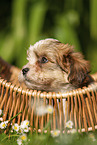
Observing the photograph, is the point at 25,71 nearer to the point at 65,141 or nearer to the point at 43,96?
the point at 43,96

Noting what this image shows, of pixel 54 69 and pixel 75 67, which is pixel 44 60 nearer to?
pixel 54 69

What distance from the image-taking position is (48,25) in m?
4.62

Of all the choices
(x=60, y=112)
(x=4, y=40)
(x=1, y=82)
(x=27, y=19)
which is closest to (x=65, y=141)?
(x=60, y=112)

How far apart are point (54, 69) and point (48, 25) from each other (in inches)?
105

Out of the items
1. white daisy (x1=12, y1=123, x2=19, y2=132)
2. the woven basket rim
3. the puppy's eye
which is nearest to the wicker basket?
the woven basket rim

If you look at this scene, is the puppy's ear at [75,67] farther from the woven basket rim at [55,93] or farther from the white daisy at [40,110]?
the white daisy at [40,110]

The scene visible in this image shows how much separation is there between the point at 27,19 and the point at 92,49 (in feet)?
5.29

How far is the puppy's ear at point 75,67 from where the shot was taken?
2051 mm

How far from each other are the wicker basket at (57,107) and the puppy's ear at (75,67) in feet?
0.45

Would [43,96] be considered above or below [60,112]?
above

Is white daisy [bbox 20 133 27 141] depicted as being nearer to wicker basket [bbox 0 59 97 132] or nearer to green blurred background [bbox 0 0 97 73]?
wicker basket [bbox 0 59 97 132]

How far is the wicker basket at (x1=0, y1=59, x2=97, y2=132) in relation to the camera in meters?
1.93

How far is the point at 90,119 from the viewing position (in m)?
1.98

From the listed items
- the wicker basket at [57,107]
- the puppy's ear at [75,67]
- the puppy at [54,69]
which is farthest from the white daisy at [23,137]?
the puppy's ear at [75,67]
